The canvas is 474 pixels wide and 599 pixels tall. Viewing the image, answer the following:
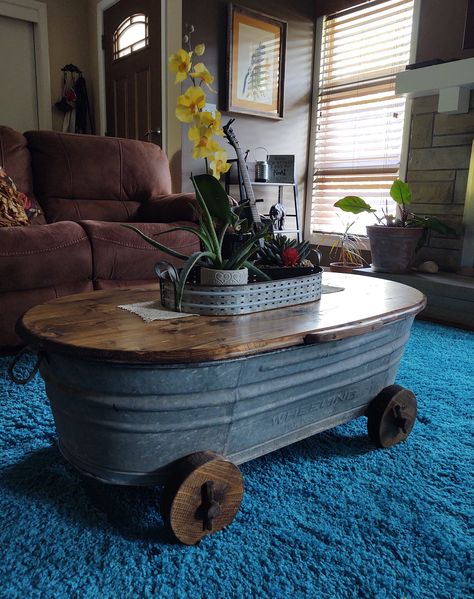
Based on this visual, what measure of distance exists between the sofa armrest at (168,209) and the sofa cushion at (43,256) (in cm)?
59

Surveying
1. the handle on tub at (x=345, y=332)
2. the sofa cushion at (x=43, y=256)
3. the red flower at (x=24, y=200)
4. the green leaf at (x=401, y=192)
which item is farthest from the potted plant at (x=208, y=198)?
the green leaf at (x=401, y=192)

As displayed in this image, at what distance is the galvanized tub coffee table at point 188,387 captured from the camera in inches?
29.5

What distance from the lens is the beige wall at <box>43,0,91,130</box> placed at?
4230 mm

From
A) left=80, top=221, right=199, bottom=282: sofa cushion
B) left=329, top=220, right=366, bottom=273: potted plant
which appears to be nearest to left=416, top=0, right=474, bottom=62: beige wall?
left=329, top=220, right=366, bottom=273: potted plant

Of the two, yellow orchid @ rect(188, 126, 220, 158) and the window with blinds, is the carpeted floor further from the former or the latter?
the window with blinds

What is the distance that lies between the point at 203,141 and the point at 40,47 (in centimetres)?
412

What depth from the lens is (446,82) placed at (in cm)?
272

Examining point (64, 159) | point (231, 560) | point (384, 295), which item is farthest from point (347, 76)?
point (231, 560)

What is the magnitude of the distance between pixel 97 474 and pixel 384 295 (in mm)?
772

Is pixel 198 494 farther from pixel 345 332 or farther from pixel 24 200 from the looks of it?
pixel 24 200

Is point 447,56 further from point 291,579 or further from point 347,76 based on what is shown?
point 291,579

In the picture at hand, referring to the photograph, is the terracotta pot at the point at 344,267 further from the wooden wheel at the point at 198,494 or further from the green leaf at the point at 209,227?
the wooden wheel at the point at 198,494

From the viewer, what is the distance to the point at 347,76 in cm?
374

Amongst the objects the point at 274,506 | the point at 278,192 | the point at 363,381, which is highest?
the point at 278,192
